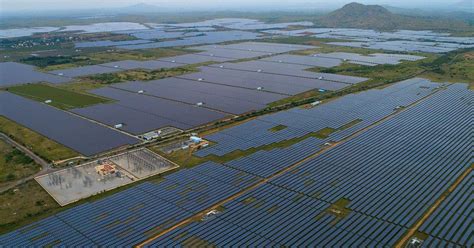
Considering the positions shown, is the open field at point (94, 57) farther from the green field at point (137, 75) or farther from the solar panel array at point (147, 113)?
the solar panel array at point (147, 113)

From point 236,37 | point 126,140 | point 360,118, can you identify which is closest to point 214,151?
point 126,140

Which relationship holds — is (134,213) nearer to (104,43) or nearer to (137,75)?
(137,75)

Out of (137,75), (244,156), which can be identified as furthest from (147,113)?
(137,75)

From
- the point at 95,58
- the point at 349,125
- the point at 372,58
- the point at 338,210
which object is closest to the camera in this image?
the point at 338,210

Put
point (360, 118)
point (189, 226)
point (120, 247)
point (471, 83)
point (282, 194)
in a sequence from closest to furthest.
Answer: point (120, 247), point (189, 226), point (282, 194), point (360, 118), point (471, 83)

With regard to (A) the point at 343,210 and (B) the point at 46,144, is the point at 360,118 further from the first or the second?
(B) the point at 46,144

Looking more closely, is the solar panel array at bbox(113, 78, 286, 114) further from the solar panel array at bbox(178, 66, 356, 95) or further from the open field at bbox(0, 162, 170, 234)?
the open field at bbox(0, 162, 170, 234)
